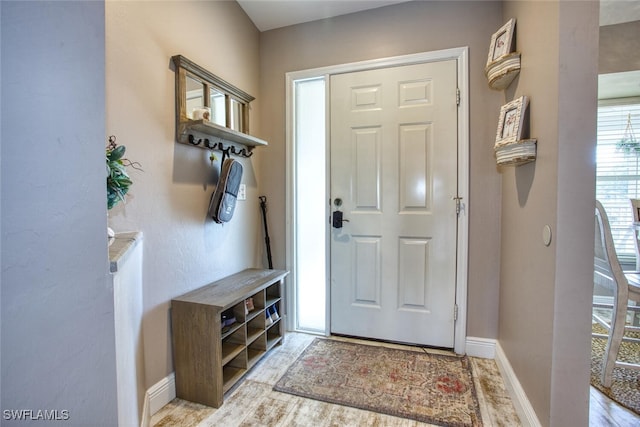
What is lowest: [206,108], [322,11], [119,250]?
[119,250]

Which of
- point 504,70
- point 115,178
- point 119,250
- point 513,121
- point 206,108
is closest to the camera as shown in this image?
point 119,250

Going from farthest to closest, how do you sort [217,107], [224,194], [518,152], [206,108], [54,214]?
[217,107] → [224,194] → [206,108] → [518,152] → [54,214]

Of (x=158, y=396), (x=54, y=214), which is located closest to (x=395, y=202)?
(x=158, y=396)

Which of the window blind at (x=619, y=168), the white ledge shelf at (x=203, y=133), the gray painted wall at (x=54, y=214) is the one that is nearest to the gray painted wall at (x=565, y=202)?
the gray painted wall at (x=54, y=214)

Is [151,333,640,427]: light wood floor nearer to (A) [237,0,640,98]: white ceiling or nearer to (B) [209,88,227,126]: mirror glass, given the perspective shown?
(B) [209,88,227,126]: mirror glass

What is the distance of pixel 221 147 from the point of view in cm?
205

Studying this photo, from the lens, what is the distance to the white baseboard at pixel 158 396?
1.47 meters

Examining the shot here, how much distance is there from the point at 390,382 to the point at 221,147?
1888mm

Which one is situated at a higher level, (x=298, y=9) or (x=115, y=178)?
(x=298, y=9)

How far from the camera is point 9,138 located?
16.7 inches

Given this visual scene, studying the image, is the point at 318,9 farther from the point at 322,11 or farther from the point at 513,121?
the point at 513,121

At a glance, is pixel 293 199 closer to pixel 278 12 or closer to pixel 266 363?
pixel 266 363

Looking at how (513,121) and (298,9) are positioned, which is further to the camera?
(298,9)

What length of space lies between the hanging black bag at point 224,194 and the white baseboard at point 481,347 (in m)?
1.97
